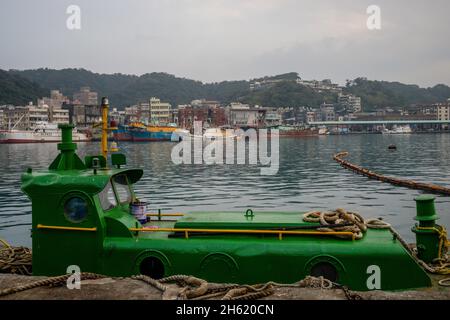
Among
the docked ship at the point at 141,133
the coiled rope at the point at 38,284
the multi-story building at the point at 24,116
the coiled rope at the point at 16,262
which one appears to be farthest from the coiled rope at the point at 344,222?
the multi-story building at the point at 24,116

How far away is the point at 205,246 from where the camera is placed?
997 centimetres

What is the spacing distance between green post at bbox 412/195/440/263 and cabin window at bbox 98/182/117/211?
669 centimetres

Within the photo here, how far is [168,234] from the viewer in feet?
34.9

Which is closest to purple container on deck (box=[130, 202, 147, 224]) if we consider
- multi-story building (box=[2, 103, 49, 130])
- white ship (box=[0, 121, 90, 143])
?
white ship (box=[0, 121, 90, 143])

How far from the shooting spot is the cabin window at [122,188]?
11375mm

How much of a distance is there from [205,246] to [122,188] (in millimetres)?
2876

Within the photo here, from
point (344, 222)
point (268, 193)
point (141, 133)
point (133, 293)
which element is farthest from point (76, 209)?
point (141, 133)

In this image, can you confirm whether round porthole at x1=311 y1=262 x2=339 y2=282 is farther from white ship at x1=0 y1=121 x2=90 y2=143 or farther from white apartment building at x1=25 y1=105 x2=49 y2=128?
white apartment building at x1=25 y1=105 x2=49 y2=128

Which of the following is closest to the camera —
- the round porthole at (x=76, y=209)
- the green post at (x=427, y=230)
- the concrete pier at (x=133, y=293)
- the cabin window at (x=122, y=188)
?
the concrete pier at (x=133, y=293)

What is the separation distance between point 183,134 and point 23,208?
133m

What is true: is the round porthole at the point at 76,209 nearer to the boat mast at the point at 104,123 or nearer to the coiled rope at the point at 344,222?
the boat mast at the point at 104,123

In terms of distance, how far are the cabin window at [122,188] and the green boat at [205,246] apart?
1.98 feet

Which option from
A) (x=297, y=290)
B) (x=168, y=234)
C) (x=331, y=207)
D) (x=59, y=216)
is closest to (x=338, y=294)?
(x=297, y=290)

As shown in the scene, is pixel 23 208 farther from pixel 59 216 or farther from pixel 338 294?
pixel 338 294
